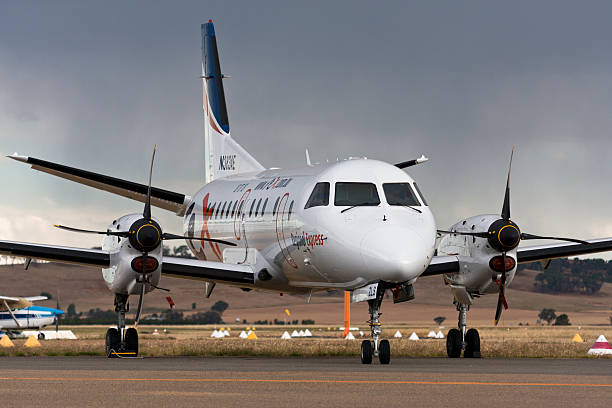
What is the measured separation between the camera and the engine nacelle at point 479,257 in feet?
78.5

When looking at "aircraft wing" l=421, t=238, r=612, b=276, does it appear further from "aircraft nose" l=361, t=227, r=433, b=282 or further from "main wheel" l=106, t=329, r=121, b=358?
"main wheel" l=106, t=329, r=121, b=358

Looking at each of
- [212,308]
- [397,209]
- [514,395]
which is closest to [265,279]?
[397,209]

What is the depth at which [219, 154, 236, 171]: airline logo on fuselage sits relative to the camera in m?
32.5

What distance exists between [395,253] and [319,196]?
2.96 metres

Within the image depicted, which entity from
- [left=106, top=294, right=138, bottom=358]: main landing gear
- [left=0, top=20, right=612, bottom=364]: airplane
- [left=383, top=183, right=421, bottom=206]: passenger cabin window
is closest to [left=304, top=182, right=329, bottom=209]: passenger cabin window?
[left=0, top=20, right=612, bottom=364]: airplane

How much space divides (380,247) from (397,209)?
3.77ft

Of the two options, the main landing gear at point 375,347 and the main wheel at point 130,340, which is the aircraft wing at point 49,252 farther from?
the main landing gear at point 375,347

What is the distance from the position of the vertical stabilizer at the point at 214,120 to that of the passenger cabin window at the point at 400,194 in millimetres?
11969

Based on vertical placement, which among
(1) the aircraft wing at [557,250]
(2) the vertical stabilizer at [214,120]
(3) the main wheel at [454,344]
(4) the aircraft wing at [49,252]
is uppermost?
(2) the vertical stabilizer at [214,120]

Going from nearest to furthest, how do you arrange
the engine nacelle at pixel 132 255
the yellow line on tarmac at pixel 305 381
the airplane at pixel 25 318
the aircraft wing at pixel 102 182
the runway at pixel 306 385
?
the runway at pixel 306 385 < the yellow line on tarmac at pixel 305 381 < the engine nacelle at pixel 132 255 < the aircraft wing at pixel 102 182 < the airplane at pixel 25 318

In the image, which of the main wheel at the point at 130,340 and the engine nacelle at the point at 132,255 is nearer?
the engine nacelle at the point at 132,255

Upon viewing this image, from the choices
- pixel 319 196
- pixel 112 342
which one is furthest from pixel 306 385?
pixel 112 342

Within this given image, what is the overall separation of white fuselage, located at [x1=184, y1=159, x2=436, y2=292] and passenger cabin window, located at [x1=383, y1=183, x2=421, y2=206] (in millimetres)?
102

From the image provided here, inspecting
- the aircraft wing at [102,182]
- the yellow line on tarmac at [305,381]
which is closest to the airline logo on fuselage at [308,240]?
the yellow line on tarmac at [305,381]
